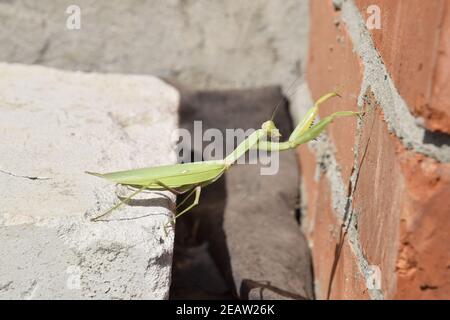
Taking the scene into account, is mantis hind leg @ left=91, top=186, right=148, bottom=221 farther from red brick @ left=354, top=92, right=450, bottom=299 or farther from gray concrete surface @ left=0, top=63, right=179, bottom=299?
red brick @ left=354, top=92, right=450, bottom=299

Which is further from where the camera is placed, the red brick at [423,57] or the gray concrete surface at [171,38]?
the gray concrete surface at [171,38]

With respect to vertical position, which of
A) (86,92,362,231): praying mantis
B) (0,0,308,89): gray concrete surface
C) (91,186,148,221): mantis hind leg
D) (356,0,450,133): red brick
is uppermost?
(0,0,308,89): gray concrete surface

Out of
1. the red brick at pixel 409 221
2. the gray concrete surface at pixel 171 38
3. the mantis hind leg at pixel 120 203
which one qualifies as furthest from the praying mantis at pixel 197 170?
the gray concrete surface at pixel 171 38

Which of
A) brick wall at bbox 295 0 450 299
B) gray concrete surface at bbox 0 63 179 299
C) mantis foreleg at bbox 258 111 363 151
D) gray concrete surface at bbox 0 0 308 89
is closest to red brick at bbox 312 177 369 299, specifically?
brick wall at bbox 295 0 450 299

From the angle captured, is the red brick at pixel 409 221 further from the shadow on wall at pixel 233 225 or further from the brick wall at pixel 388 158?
the shadow on wall at pixel 233 225

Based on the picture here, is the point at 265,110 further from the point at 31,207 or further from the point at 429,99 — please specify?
A: the point at 429,99
